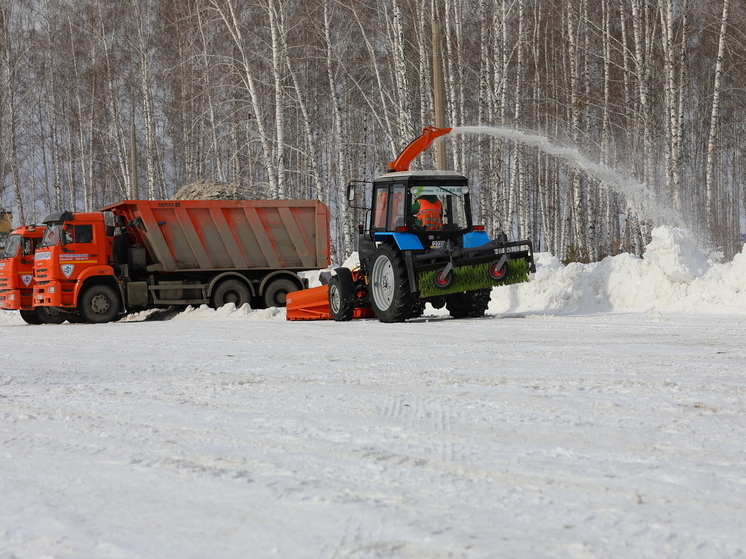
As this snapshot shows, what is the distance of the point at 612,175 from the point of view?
14.1 m

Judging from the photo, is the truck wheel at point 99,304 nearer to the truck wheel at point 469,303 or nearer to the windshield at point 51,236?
the windshield at point 51,236

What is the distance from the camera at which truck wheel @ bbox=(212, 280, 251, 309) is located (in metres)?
18.3

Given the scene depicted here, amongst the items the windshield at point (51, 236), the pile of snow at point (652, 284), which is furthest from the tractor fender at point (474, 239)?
the windshield at point (51, 236)

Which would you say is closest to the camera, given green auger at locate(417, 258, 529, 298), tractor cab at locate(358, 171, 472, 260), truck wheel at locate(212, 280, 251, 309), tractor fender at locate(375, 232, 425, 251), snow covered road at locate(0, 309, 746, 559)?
snow covered road at locate(0, 309, 746, 559)

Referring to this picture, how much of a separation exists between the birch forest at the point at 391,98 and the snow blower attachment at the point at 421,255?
4.08 metres

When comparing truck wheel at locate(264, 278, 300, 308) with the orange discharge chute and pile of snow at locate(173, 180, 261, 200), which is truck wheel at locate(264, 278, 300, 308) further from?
pile of snow at locate(173, 180, 261, 200)

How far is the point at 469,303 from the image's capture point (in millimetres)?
13492

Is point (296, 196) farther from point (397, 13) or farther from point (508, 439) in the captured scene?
point (508, 439)

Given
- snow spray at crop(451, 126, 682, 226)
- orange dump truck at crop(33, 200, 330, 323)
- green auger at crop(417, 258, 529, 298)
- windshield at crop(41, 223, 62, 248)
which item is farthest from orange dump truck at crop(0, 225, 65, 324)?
snow spray at crop(451, 126, 682, 226)

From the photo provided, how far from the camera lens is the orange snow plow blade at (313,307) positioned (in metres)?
13.8

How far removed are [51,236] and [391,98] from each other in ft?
33.0

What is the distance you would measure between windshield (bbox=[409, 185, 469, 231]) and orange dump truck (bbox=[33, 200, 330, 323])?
629 centimetres

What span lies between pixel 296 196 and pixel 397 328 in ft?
86.5

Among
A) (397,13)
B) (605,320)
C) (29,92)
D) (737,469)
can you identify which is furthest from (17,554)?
(29,92)
